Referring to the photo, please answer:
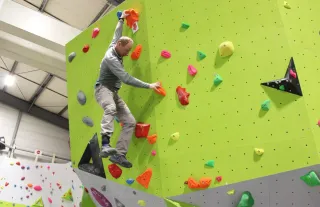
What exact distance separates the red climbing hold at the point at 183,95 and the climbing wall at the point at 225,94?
0.04 m

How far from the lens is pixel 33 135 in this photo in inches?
508

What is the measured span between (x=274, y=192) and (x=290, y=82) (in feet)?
3.19

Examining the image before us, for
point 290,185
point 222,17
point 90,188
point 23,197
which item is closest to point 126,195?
point 90,188

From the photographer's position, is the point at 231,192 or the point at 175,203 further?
the point at 175,203

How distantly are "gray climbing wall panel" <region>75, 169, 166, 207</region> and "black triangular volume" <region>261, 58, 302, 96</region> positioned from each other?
5.05ft

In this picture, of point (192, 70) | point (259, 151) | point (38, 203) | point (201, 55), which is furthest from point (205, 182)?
point (38, 203)

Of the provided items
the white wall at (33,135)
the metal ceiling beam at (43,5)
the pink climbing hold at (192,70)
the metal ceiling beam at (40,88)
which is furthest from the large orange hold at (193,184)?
the white wall at (33,135)

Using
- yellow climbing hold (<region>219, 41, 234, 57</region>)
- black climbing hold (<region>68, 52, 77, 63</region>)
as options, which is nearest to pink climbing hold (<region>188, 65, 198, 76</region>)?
yellow climbing hold (<region>219, 41, 234, 57</region>)

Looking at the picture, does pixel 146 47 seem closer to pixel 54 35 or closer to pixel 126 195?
pixel 126 195

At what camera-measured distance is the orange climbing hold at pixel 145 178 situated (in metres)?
3.39

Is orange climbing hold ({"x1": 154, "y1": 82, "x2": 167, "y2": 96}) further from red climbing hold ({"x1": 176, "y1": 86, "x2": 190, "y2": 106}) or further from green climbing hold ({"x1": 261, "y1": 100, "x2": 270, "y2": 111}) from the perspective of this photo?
green climbing hold ({"x1": 261, "y1": 100, "x2": 270, "y2": 111})

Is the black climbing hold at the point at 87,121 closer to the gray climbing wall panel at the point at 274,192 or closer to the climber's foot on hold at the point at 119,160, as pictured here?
the climber's foot on hold at the point at 119,160

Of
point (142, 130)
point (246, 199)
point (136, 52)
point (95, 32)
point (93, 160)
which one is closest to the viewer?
point (246, 199)

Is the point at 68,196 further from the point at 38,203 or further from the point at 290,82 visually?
the point at 290,82
